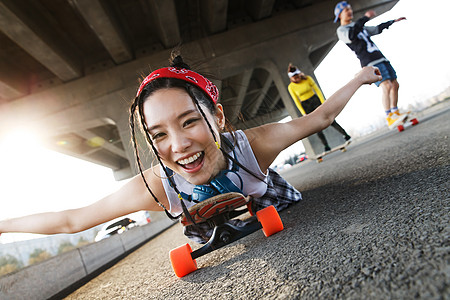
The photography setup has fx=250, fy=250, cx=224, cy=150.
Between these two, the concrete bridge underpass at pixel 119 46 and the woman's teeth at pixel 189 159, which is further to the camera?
the concrete bridge underpass at pixel 119 46

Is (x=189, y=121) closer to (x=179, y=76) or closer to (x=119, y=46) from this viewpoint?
(x=179, y=76)

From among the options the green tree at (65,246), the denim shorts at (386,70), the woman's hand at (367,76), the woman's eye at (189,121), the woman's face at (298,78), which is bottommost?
the green tree at (65,246)

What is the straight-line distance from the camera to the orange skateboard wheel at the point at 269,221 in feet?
4.81

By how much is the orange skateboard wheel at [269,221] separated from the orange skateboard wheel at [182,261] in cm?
45

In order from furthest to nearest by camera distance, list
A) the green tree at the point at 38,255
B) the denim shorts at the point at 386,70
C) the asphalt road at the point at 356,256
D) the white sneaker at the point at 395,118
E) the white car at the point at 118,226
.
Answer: the white car at the point at 118,226 → the white sneaker at the point at 395,118 → the denim shorts at the point at 386,70 → the green tree at the point at 38,255 → the asphalt road at the point at 356,256

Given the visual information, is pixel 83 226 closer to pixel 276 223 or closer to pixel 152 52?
pixel 276 223

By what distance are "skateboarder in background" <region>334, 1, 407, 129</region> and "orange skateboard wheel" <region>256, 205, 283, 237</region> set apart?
3642mm

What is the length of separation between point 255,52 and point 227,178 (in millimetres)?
7677

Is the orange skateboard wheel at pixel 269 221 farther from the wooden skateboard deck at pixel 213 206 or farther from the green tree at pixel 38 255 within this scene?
the green tree at pixel 38 255

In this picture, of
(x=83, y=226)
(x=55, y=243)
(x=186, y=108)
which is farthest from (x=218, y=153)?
(x=55, y=243)

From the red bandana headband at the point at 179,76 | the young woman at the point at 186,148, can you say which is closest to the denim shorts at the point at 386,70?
the young woman at the point at 186,148

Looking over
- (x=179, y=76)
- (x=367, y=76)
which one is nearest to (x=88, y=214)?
(x=179, y=76)

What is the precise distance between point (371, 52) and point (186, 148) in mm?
4097

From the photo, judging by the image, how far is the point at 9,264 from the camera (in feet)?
7.55
